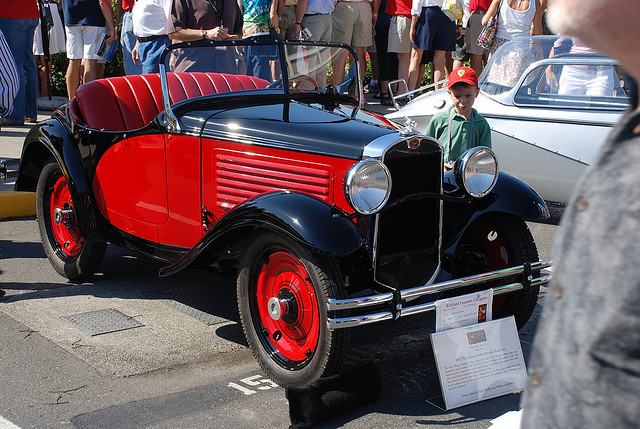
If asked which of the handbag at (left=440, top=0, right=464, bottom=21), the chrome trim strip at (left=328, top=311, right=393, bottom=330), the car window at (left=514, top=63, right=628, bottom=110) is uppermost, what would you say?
the handbag at (left=440, top=0, right=464, bottom=21)

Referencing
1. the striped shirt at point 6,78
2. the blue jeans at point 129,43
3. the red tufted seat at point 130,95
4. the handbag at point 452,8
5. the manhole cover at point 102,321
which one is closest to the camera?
the manhole cover at point 102,321

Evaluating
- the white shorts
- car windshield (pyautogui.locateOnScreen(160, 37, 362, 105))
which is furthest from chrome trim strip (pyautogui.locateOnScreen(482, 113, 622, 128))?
the white shorts

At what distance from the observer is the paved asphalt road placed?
3.14 meters

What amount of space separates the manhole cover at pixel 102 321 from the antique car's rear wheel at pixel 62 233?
52 cm

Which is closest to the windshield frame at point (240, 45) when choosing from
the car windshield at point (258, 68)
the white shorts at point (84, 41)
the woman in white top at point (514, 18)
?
the car windshield at point (258, 68)

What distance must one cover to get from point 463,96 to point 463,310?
1.72 m

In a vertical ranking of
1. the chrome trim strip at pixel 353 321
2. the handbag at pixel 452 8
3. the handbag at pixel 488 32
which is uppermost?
the handbag at pixel 452 8

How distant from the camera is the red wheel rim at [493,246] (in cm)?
389

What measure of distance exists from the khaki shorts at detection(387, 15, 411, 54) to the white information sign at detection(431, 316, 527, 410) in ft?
24.5

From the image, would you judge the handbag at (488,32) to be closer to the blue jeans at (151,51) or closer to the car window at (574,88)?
the car window at (574,88)

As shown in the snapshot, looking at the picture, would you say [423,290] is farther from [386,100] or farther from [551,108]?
[386,100]

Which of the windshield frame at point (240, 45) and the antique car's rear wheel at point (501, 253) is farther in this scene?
the windshield frame at point (240, 45)

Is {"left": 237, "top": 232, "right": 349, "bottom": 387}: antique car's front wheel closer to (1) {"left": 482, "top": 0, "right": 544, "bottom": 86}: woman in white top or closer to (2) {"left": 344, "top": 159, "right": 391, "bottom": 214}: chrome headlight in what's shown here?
(2) {"left": 344, "top": 159, "right": 391, "bottom": 214}: chrome headlight

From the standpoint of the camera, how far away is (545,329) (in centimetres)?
113
